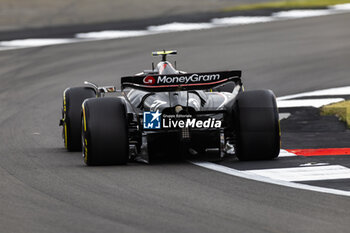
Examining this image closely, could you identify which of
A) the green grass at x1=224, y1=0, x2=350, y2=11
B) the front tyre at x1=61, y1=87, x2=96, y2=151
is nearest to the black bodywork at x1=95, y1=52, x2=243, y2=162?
the front tyre at x1=61, y1=87, x2=96, y2=151

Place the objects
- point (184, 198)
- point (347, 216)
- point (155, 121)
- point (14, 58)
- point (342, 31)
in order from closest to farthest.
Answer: point (347, 216) → point (184, 198) → point (155, 121) → point (14, 58) → point (342, 31)

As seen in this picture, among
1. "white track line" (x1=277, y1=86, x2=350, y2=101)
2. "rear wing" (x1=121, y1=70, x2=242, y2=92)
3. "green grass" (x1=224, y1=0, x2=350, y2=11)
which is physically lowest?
"white track line" (x1=277, y1=86, x2=350, y2=101)

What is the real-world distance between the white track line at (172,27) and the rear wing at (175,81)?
1488 centimetres

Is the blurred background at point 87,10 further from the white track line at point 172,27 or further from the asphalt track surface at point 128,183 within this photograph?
the asphalt track surface at point 128,183

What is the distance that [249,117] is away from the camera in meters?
11.7

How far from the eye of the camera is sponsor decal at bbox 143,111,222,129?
456 inches

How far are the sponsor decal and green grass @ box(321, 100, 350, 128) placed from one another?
12.5ft

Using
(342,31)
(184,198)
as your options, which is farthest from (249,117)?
(342,31)

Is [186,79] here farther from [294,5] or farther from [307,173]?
[294,5]

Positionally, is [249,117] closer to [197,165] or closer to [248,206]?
[197,165]

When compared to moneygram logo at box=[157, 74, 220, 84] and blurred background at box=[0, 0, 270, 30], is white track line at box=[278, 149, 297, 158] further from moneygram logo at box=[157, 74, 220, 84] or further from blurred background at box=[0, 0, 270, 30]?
blurred background at box=[0, 0, 270, 30]

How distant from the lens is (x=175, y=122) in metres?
11.6

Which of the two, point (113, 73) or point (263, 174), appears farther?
point (113, 73)

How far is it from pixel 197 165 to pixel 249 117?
839 mm
